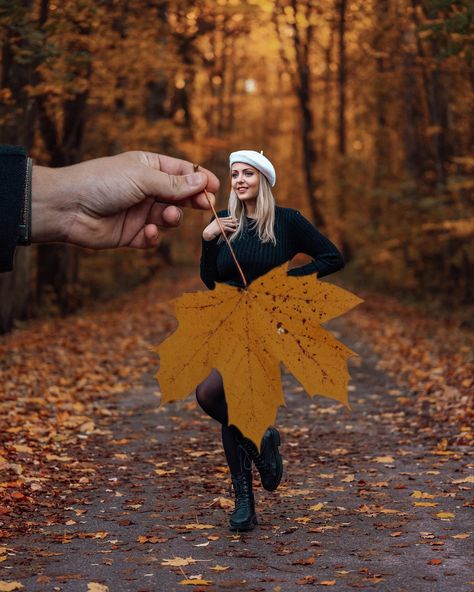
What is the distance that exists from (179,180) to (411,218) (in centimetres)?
2068

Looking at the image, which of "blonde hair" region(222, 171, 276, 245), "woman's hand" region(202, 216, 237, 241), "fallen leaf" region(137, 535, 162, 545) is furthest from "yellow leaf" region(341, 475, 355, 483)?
"woman's hand" region(202, 216, 237, 241)

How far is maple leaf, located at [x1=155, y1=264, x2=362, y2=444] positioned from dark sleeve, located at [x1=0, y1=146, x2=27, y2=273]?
4.28 feet

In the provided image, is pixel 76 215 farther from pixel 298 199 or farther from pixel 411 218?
pixel 298 199

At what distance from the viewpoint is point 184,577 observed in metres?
4.86

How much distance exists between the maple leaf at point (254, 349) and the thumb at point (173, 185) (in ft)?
2.09

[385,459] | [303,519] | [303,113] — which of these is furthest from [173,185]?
[303,113]

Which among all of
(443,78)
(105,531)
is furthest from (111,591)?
(443,78)

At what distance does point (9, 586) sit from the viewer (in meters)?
4.55

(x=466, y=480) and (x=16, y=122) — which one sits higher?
(x=16, y=122)

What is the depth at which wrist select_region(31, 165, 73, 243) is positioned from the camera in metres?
2.02

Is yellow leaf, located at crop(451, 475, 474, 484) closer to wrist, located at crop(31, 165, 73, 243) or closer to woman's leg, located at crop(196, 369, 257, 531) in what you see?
woman's leg, located at crop(196, 369, 257, 531)

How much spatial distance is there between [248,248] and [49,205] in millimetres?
3632

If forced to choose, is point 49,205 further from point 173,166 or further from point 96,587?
point 96,587

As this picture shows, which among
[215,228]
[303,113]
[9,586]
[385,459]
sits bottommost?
[385,459]
